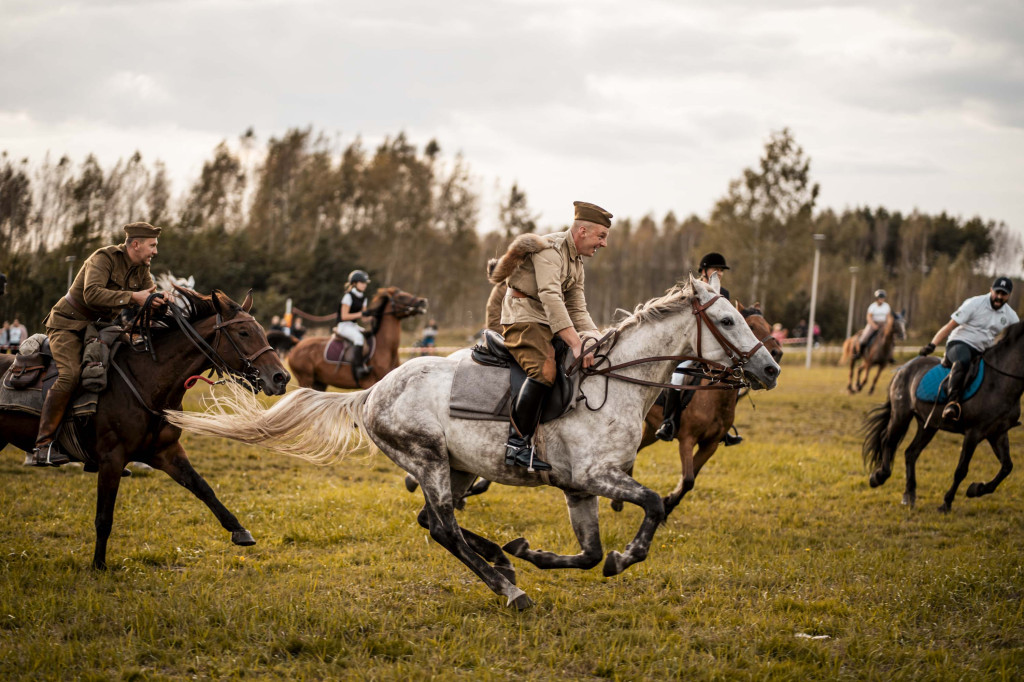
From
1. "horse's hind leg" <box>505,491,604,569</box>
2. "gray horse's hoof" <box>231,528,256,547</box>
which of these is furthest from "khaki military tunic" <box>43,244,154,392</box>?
"horse's hind leg" <box>505,491,604,569</box>

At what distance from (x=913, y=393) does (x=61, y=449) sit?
9576mm

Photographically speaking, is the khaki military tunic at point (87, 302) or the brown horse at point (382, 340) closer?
the khaki military tunic at point (87, 302)

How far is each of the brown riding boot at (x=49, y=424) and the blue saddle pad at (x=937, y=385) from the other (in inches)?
373

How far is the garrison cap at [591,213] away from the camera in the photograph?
18.6 ft

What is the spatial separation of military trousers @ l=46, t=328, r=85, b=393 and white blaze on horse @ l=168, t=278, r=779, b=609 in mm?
847

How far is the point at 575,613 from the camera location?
5.77 metres

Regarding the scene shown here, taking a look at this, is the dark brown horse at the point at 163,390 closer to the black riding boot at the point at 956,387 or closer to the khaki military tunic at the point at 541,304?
the khaki military tunic at the point at 541,304

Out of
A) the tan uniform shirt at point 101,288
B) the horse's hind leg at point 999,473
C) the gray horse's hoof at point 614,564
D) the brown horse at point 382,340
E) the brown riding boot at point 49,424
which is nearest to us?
the gray horse's hoof at point 614,564

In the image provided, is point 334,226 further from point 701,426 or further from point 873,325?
point 701,426

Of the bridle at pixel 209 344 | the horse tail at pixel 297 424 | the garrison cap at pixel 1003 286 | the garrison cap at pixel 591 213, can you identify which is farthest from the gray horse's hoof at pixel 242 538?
the garrison cap at pixel 1003 286

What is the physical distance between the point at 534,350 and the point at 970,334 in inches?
268

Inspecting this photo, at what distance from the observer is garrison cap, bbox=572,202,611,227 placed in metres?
5.68

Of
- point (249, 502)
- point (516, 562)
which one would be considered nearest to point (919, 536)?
point (516, 562)

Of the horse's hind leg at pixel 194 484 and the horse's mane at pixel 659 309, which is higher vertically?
the horse's mane at pixel 659 309
